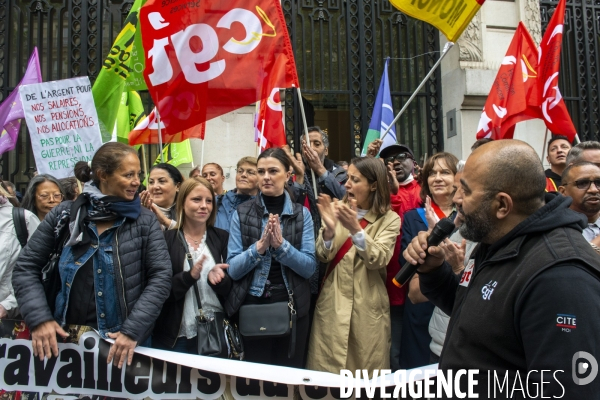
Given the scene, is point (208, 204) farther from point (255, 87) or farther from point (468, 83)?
point (468, 83)

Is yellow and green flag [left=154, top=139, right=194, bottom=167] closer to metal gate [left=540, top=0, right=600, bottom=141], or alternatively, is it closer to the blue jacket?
the blue jacket

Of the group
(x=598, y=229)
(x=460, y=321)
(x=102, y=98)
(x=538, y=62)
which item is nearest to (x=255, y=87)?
(x=102, y=98)

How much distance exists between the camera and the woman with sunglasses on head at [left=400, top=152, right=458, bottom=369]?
3.82 meters

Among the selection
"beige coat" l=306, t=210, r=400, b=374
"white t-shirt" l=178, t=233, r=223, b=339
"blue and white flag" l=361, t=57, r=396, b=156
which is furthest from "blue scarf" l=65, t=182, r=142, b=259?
"blue and white flag" l=361, t=57, r=396, b=156

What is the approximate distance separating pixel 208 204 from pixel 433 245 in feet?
6.82

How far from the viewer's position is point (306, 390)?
315 cm

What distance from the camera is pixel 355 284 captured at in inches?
150

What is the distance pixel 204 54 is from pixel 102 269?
230cm

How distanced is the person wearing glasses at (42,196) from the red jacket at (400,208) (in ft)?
10.4

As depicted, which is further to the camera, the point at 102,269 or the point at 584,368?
the point at 102,269

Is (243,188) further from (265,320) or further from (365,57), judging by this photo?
(365,57)

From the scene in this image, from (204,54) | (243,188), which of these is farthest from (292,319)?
(204,54)

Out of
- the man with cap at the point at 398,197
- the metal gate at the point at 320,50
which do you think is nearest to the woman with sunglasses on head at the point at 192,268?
the man with cap at the point at 398,197

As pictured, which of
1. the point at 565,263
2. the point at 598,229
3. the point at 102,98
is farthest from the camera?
the point at 102,98
